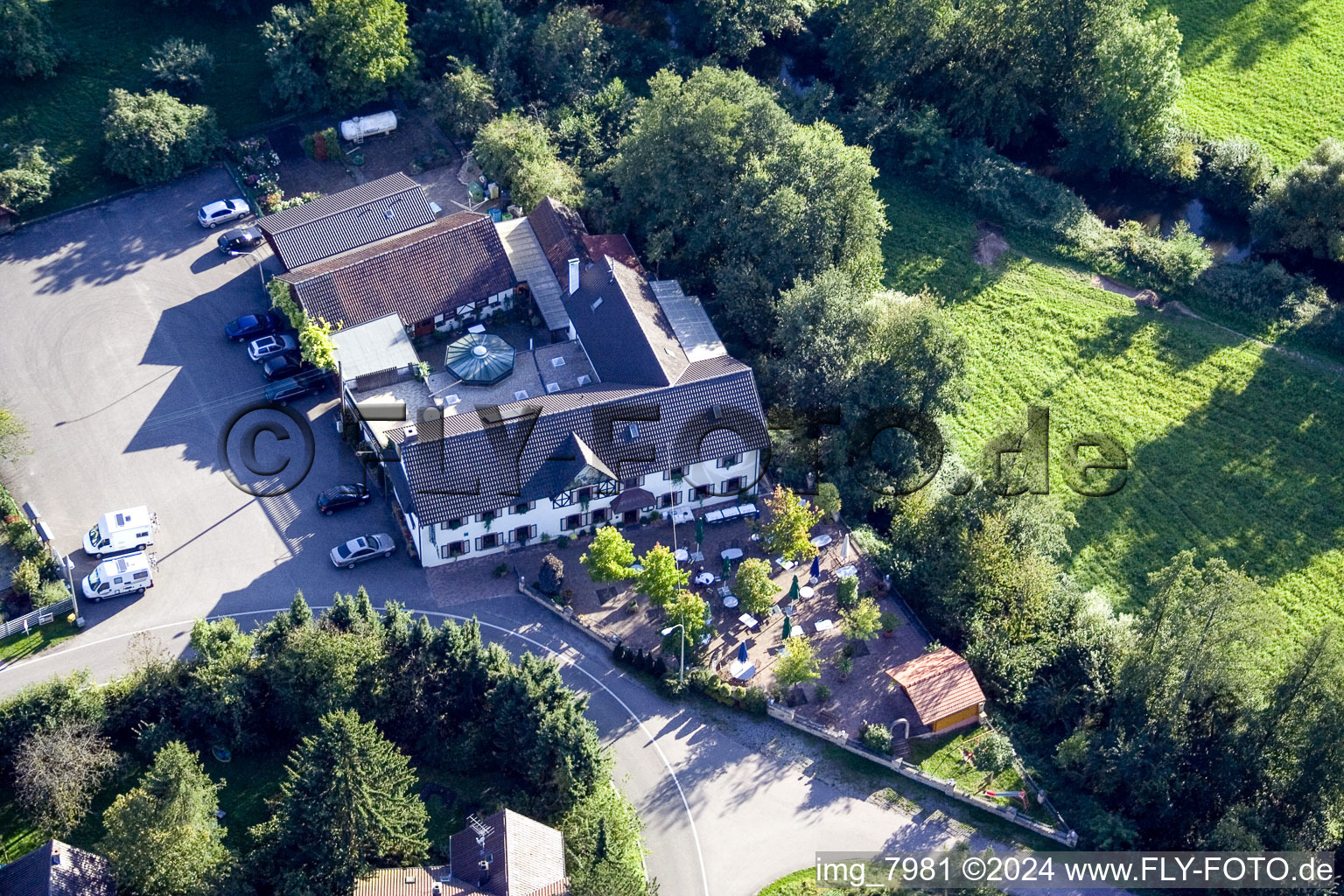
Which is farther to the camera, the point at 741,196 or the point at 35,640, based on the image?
the point at 741,196

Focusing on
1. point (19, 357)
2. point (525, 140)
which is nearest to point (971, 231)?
Answer: point (525, 140)

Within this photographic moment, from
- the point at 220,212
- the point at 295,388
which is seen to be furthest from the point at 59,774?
the point at 220,212

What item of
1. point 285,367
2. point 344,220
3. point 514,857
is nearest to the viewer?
point 514,857

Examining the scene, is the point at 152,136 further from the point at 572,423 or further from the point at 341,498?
the point at 572,423

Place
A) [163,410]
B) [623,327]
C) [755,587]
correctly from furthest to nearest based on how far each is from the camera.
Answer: [623,327], [163,410], [755,587]

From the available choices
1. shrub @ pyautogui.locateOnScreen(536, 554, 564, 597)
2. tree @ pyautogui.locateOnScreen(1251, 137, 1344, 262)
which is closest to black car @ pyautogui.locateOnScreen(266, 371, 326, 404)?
shrub @ pyautogui.locateOnScreen(536, 554, 564, 597)
